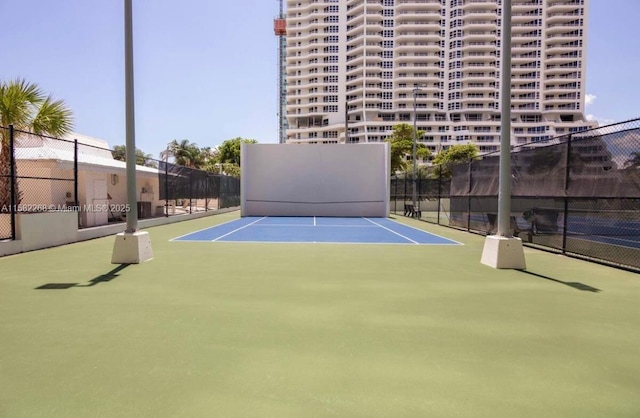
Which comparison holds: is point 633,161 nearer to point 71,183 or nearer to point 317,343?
point 317,343

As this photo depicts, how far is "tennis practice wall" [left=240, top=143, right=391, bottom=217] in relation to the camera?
2670cm

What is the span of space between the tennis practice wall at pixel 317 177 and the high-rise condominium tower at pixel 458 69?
7828 cm

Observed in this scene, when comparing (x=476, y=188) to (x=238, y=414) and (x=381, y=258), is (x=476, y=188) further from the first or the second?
(x=238, y=414)

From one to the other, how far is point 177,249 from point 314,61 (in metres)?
118

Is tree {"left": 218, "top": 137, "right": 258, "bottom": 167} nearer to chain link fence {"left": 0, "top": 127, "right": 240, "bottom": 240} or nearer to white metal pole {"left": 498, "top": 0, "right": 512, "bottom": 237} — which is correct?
chain link fence {"left": 0, "top": 127, "right": 240, "bottom": 240}

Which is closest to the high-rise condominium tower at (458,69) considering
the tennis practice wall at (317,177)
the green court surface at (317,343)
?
the tennis practice wall at (317,177)

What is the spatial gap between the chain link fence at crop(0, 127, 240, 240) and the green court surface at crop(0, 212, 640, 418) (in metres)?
3.51

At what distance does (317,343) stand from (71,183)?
17291 mm

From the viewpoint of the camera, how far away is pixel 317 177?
26922 mm

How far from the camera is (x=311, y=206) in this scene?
1073 inches

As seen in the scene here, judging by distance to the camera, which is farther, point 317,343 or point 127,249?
point 127,249

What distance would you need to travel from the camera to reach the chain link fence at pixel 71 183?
38.0 feet

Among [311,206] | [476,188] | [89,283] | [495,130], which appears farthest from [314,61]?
[89,283]

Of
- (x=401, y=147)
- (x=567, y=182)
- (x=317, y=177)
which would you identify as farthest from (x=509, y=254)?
(x=401, y=147)
